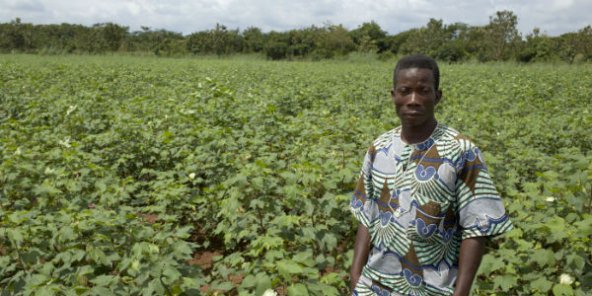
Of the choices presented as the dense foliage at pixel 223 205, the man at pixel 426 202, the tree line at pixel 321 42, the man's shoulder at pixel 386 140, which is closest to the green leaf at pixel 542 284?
the dense foliage at pixel 223 205

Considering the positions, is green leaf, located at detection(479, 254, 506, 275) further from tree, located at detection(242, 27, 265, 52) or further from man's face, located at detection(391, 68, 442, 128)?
tree, located at detection(242, 27, 265, 52)

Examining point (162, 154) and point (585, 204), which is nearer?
point (585, 204)

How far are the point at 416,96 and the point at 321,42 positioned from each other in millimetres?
47881

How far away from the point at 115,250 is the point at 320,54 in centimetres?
4100

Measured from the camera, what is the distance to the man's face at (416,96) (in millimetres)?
1398

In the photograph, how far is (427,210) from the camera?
139cm

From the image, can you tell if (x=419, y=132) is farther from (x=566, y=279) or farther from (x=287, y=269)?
(x=566, y=279)

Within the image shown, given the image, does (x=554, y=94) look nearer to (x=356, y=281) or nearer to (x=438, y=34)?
(x=356, y=281)

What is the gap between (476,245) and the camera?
1.36 m

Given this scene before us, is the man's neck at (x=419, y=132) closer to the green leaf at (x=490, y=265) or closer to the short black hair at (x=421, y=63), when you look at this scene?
the short black hair at (x=421, y=63)

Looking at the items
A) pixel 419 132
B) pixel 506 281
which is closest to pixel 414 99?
pixel 419 132

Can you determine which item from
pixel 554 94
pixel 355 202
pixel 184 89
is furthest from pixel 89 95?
pixel 554 94

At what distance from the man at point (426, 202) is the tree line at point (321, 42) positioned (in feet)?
125

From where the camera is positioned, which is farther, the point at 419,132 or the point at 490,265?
the point at 490,265
